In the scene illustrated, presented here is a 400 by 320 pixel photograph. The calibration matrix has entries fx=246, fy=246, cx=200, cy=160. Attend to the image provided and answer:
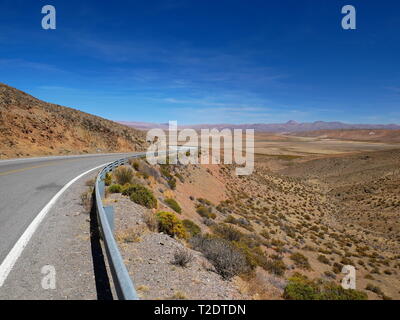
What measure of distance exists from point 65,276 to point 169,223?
415cm

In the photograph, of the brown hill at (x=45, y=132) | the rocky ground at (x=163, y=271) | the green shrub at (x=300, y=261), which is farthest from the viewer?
the brown hill at (x=45, y=132)

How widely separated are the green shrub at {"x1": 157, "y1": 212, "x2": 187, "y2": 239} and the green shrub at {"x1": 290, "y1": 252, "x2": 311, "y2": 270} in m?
10.1

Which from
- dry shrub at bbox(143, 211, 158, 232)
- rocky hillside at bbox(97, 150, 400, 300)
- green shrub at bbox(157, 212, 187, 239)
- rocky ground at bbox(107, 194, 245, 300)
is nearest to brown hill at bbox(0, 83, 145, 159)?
rocky hillside at bbox(97, 150, 400, 300)

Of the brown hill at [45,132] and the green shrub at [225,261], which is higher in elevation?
the brown hill at [45,132]

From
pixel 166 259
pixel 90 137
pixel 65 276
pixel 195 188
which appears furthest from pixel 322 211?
pixel 90 137

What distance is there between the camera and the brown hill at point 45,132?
29406mm

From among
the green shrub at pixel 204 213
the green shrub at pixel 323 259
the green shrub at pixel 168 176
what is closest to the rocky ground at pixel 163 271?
the green shrub at pixel 204 213

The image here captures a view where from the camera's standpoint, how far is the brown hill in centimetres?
2941

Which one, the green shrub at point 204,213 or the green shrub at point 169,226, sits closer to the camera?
the green shrub at point 169,226

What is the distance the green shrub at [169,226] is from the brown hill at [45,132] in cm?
2433

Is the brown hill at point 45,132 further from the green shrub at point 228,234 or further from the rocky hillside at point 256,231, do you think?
the green shrub at point 228,234

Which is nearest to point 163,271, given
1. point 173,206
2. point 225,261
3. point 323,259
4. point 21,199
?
point 225,261
